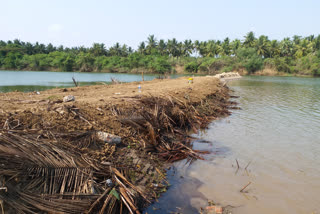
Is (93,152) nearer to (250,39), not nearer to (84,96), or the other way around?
(84,96)

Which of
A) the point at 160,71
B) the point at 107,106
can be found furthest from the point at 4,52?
the point at 107,106

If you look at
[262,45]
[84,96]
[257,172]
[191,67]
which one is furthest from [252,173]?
[262,45]

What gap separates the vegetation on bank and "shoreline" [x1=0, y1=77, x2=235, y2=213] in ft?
150

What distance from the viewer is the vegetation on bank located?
185 feet

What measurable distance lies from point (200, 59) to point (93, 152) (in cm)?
6345

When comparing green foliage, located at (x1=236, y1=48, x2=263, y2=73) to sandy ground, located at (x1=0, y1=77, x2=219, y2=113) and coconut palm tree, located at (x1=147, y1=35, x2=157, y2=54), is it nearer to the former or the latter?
coconut palm tree, located at (x1=147, y1=35, x2=157, y2=54)

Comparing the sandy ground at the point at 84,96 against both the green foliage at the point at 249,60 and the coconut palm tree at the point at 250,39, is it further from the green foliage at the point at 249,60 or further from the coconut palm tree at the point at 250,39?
the coconut palm tree at the point at 250,39

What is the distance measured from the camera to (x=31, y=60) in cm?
5888

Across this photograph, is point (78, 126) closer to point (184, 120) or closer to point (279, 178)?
point (184, 120)

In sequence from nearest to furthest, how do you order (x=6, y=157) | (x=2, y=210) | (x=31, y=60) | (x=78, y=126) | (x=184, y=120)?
(x=2, y=210) → (x=6, y=157) → (x=78, y=126) → (x=184, y=120) → (x=31, y=60)

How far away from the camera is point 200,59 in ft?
210

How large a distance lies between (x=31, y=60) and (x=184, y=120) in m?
63.7

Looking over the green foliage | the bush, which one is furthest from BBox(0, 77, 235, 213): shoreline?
the green foliage

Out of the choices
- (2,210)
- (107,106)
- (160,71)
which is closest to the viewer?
(2,210)
